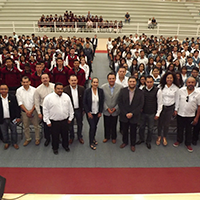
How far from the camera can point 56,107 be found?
139 inches

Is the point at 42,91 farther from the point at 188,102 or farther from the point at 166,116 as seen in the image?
the point at 188,102

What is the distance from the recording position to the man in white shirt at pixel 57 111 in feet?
11.5

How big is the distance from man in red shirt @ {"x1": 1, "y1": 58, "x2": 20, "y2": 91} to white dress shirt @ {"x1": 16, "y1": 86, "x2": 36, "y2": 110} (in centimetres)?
175

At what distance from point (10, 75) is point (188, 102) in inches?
187

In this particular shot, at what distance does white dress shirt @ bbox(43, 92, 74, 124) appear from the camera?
138 inches

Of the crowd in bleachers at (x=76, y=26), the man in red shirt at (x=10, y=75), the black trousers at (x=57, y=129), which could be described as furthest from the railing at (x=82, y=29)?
the black trousers at (x=57, y=129)

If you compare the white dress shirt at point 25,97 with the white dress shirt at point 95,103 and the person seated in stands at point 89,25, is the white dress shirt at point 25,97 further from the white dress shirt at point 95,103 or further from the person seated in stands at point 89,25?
the person seated in stands at point 89,25

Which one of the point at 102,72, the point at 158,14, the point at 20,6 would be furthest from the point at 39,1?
the point at 102,72

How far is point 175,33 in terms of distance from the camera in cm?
1786

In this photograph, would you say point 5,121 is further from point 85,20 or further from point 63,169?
point 85,20

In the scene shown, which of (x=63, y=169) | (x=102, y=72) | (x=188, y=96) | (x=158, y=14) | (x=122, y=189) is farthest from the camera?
(x=158, y=14)

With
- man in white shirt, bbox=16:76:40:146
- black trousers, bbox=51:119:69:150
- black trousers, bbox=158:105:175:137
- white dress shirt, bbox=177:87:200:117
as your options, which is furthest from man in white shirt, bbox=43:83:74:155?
white dress shirt, bbox=177:87:200:117

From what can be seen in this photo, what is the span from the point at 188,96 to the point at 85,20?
16307 millimetres

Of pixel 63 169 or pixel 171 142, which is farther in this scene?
pixel 171 142
